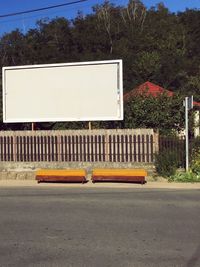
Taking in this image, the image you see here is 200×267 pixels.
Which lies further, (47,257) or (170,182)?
(170,182)

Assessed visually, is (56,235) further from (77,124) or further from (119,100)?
(77,124)

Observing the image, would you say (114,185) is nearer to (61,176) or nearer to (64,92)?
(61,176)

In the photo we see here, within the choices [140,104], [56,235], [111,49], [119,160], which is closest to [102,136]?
[119,160]

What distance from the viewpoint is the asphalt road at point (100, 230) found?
6445mm

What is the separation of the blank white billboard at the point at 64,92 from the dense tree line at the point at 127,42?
45992mm

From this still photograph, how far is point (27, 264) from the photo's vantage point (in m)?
6.20

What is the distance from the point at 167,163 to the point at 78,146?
3397mm

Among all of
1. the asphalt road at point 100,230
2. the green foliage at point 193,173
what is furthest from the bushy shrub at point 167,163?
the asphalt road at point 100,230

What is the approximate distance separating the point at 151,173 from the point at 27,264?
1183 centimetres

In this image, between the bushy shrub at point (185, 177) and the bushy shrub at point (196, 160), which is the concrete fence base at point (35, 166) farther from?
the bushy shrub at point (196, 160)

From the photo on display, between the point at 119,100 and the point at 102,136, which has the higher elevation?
the point at 119,100

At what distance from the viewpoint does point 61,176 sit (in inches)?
661

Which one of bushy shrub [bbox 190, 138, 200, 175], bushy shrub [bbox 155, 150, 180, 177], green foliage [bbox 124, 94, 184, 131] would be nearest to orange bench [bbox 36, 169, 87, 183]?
bushy shrub [bbox 155, 150, 180, 177]

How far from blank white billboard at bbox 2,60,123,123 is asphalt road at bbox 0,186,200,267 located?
6842 mm
